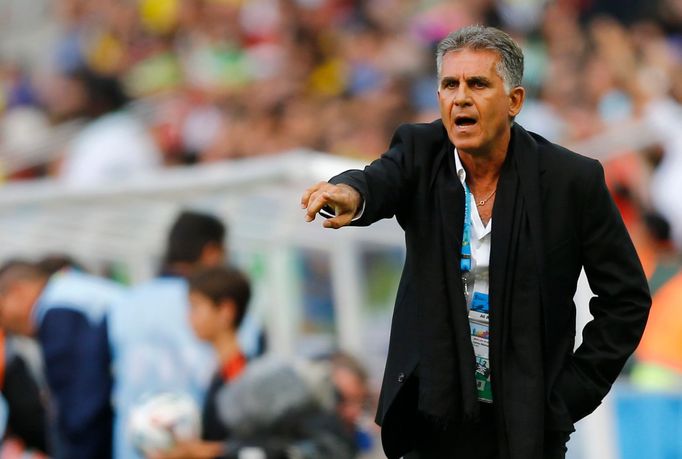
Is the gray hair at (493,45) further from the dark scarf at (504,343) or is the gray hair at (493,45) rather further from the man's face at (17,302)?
the man's face at (17,302)

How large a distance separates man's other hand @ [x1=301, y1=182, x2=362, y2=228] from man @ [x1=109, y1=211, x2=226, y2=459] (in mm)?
3272

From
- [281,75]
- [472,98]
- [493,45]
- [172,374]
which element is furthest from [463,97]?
[281,75]

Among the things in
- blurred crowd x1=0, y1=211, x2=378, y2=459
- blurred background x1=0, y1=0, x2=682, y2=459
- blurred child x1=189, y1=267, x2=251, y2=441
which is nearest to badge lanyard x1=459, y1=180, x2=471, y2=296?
blurred crowd x1=0, y1=211, x2=378, y2=459

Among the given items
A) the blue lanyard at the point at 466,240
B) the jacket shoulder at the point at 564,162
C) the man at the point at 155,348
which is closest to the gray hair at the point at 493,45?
the jacket shoulder at the point at 564,162

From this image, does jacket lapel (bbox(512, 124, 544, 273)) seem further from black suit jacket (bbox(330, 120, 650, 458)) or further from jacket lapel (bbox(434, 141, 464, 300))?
jacket lapel (bbox(434, 141, 464, 300))

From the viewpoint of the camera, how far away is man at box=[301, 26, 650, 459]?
4.17m

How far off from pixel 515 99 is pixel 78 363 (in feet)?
13.0

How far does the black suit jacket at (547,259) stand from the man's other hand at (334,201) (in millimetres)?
196

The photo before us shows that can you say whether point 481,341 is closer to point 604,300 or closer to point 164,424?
point 604,300

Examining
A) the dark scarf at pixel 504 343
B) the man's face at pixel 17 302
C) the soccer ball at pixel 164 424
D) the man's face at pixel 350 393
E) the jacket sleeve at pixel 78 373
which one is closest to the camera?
the dark scarf at pixel 504 343

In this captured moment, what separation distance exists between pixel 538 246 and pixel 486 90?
0.46m

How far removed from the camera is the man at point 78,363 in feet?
24.9

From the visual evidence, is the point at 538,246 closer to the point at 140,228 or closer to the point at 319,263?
the point at 319,263

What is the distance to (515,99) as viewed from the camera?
4238 mm
